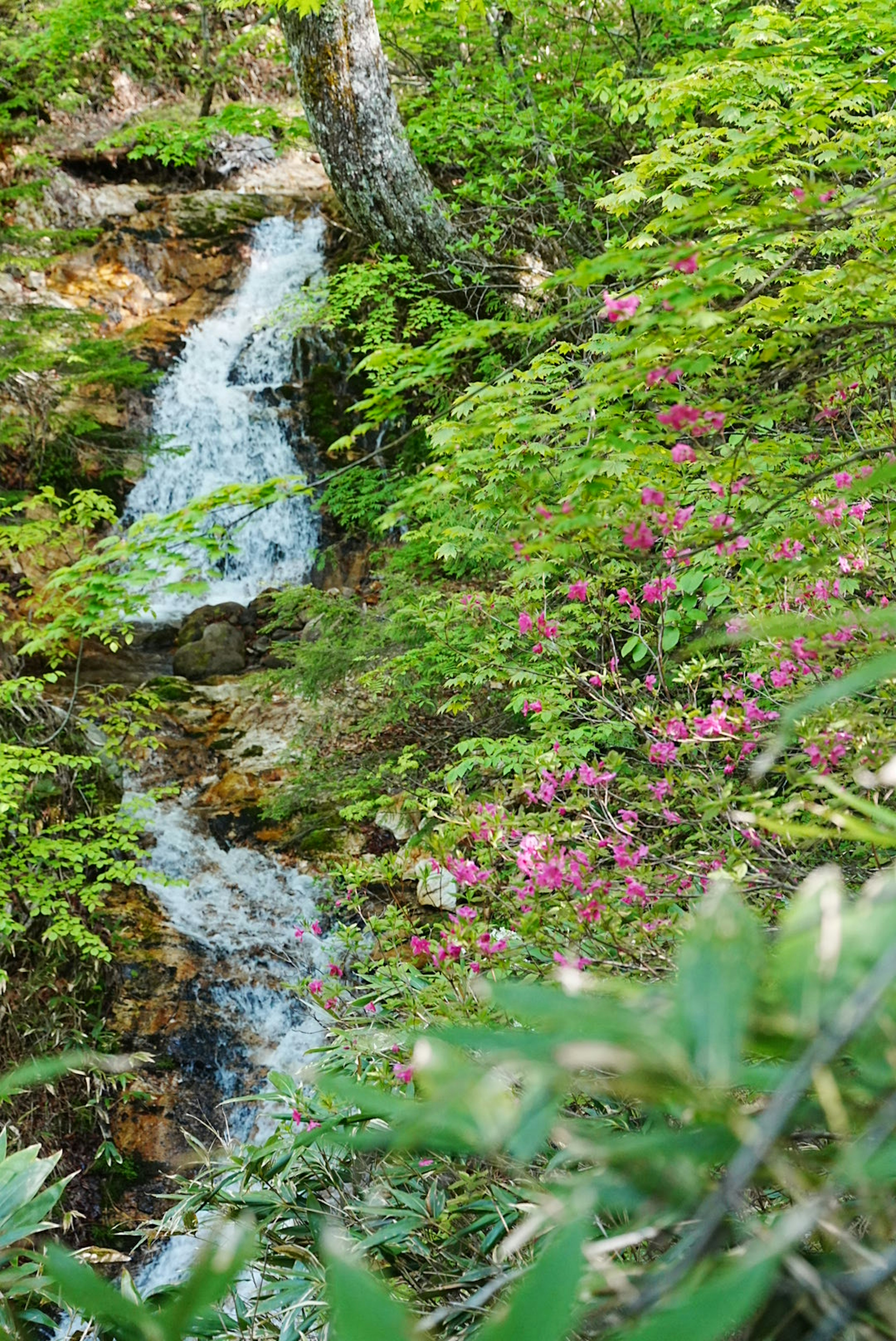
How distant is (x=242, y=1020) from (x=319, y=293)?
19.8ft

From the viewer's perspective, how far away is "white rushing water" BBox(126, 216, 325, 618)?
31.2 ft

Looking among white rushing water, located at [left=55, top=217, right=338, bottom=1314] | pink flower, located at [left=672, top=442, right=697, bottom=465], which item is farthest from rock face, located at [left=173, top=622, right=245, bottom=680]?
pink flower, located at [left=672, top=442, right=697, bottom=465]

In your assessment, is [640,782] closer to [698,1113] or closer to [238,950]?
[698,1113]

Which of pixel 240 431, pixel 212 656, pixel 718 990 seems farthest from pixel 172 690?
pixel 718 990

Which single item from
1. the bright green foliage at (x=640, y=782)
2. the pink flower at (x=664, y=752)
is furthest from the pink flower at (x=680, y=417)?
the pink flower at (x=664, y=752)

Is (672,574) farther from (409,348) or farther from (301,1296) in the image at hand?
(301,1296)

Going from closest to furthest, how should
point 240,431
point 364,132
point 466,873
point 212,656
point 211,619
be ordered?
point 466,873
point 364,132
point 212,656
point 211,619
point 240,431

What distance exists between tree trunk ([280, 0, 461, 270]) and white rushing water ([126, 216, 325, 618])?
80.2 inches

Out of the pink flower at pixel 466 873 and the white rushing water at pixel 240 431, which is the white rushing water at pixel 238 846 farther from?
the pink flower at pixel 466 873

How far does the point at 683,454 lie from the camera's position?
1.62 metres

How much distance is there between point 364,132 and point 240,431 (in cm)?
403

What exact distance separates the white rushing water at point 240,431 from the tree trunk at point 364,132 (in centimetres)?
204

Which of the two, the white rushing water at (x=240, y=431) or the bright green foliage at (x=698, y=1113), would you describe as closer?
the bright green foliage at (x=698, y=1113)

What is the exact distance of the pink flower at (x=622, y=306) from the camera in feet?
4.51
